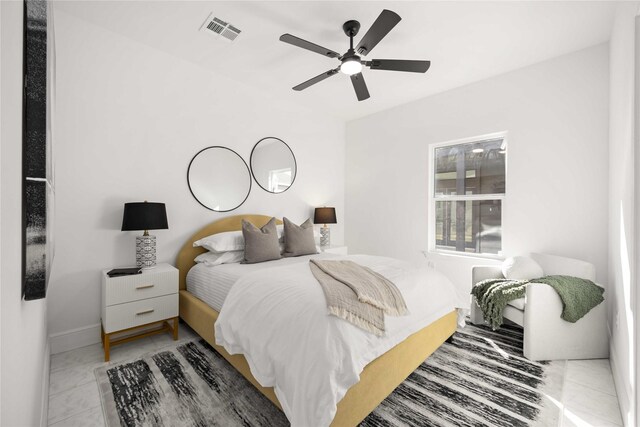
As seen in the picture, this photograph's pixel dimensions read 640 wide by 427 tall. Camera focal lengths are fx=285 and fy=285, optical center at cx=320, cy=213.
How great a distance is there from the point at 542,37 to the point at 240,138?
3.26 metres

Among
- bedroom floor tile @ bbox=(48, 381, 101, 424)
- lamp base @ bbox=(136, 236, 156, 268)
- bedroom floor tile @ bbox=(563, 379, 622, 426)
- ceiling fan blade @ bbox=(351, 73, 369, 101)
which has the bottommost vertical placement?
bedroom floor tile @ bbox=(563, 379, 622, 426)

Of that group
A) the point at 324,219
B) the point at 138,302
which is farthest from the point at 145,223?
the point at 324,219

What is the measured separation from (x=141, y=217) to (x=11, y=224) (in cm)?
183

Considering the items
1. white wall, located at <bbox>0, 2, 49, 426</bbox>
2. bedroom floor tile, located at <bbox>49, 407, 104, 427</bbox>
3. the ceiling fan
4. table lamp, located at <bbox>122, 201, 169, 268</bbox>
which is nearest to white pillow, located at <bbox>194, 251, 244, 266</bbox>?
table lamp, located at <bbox>122, 201, 169, 268</bbox>

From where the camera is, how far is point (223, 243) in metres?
2.87

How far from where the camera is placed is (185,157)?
3.10 metres

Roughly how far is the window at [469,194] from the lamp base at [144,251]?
11.1ft

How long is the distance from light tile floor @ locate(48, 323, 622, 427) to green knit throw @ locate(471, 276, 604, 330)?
1.31 feet

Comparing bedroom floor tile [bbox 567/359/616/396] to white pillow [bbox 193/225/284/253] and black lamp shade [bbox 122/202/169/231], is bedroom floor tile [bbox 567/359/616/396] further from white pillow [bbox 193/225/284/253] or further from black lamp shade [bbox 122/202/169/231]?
black lamp shade [bbox 122/202/169/231]

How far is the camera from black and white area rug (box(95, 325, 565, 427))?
165 centimetres

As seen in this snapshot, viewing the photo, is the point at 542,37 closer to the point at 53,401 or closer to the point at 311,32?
the point at 311,32

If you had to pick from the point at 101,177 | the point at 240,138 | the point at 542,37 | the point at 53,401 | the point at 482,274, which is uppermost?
the point at 542,37

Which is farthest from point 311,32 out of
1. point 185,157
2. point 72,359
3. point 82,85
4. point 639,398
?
point 72,359

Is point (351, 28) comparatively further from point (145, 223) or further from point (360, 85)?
point (145, 223)
